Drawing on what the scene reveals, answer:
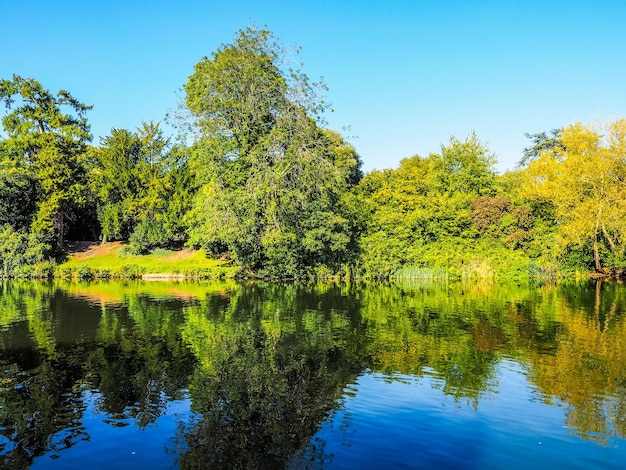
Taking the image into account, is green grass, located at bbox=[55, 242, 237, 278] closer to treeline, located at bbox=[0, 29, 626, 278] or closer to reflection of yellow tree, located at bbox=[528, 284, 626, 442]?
treeline, located at bbox=[0, 29, 626, 278]

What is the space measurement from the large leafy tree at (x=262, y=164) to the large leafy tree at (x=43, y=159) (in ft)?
55.4

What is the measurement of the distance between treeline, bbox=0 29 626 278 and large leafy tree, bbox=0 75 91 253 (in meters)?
0.15

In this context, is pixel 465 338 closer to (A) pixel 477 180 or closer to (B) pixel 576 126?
(B) pixel 576 126

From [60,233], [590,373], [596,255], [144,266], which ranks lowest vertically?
[590,373]

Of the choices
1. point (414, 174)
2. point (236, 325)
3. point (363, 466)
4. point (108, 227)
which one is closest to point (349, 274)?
point (414, 174)

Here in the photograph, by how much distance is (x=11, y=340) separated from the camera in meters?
18.5

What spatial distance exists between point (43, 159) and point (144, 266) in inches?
599

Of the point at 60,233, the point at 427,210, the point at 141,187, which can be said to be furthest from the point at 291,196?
the point at 60,233

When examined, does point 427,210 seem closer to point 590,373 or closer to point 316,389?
point 590,373

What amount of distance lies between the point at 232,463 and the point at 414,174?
1871 inches

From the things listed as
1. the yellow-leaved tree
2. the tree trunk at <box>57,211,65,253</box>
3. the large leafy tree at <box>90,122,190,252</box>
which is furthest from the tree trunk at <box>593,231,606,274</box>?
the tree trunk at <box>57,211,65,253</box>

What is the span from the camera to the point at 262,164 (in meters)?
40.1

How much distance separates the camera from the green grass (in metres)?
46.5

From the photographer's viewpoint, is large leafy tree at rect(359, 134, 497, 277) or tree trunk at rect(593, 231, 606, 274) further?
large leafy tree at rect(359, 134, 497, 277)
